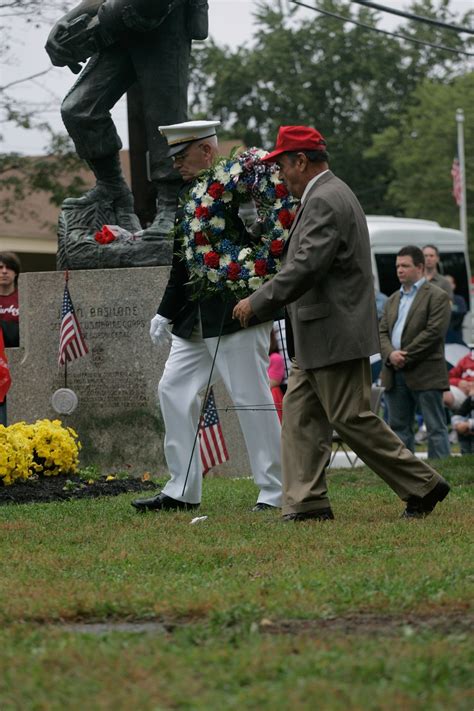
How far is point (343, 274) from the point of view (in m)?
7.73

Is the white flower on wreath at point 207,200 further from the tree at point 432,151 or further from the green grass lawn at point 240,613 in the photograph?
the tree at point 432,151

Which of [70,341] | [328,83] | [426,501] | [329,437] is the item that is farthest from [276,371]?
[328,83]

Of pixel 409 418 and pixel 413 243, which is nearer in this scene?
pixel 409 418

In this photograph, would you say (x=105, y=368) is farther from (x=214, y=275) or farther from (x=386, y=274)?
(x=386, y=274)

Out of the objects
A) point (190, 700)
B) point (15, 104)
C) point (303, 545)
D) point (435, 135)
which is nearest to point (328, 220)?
point (303, 545)

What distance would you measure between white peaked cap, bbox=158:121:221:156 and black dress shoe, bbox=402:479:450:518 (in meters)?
2.73

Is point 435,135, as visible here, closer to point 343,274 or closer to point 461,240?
point 461,240

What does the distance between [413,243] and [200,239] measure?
743 inches

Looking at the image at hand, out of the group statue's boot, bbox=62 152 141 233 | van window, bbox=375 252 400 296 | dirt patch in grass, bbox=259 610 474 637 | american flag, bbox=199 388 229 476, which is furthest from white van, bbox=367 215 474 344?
dirt patch in grass, bbox=259 610 474 637

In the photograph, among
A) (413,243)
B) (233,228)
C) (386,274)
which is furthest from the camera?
(413,243)

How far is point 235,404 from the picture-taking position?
877 cm

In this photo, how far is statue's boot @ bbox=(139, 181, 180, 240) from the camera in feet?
40.3

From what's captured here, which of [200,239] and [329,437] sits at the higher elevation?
[200,239]

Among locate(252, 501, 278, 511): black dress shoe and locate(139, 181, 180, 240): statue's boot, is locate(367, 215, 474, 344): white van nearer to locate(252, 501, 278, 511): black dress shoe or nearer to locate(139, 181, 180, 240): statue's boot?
locate(139, 181, 180, 240): statue's boot
